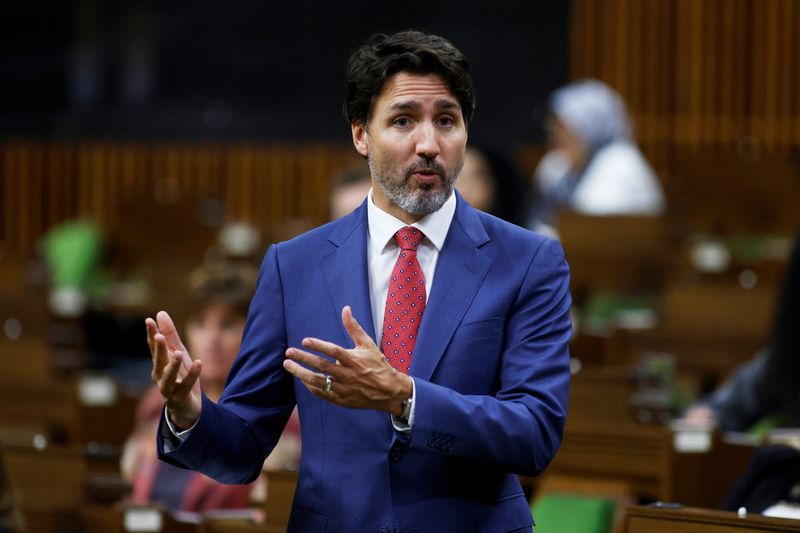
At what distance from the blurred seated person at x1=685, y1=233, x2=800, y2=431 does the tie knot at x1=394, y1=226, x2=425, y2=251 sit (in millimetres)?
1567

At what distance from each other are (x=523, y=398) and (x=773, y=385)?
5.89 ft

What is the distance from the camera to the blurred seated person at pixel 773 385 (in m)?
3.38

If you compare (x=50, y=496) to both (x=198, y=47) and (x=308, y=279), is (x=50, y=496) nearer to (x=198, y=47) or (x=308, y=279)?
(x=308, y=279)

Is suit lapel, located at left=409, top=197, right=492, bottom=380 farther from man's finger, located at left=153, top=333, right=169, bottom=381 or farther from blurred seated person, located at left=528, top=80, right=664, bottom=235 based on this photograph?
blurred seated person, located at left=528, top=80, right=664, bottom=235

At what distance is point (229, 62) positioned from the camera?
929 cm

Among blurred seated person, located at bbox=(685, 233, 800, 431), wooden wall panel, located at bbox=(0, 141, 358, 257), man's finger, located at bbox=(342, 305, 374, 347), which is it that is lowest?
wooden wall panel, located at bbox=(0, 141, 358, 257)

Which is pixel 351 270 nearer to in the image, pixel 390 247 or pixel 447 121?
pixel 390 247

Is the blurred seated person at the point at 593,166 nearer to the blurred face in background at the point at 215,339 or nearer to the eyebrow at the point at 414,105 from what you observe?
the blurred face in background at the point at 215,339

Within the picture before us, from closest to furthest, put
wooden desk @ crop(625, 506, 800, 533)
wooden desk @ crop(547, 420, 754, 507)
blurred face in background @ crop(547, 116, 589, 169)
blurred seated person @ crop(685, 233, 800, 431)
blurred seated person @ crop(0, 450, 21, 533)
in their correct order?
wooden desk @ crop(625, 506, 800, 533), blurred seated person @ crop(0, 450, 21, 533), wooden desk @ crop(547, 420, 754, 507), blurred seated person @ crop(685, 233, 800, 431), blurred face in background @ crop(547, 116, 589, 169)

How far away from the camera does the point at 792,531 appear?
7.33ft

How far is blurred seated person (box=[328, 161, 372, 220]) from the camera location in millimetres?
3877

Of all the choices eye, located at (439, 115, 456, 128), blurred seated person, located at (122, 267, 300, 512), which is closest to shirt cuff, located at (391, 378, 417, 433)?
eye, located at (439, 115, 456, 128)

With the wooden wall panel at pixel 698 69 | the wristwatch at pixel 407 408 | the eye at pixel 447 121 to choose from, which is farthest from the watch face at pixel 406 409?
the wooden wall panel at pixel 698 69

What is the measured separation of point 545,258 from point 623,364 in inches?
102
